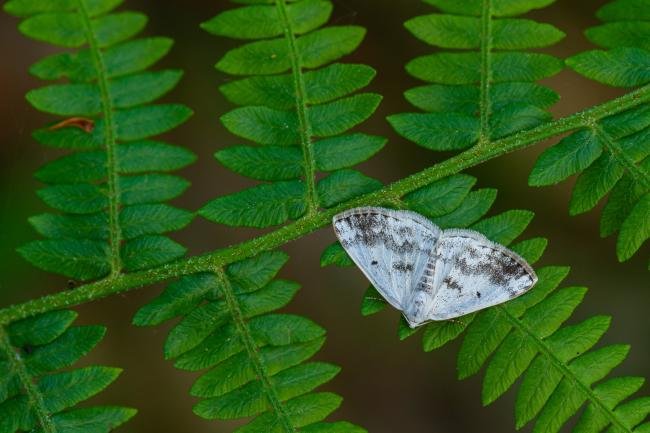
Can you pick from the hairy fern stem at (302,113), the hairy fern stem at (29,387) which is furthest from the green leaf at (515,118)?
the hairy fern stem at (29,387)

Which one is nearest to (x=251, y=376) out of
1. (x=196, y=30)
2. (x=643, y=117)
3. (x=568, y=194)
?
(x=643, y=117)

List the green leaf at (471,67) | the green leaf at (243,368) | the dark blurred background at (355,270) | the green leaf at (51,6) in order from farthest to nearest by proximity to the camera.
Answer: the dark blurred background at (355,270) < the green leaf at (471,67) < the green leaf at (243,368) < the green leaf at (51,6)

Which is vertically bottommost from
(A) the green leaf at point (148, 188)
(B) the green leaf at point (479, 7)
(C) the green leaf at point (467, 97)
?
(A) the green leaf at point (148, 188)

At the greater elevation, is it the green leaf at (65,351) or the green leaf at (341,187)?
the green leaf at (341,187)

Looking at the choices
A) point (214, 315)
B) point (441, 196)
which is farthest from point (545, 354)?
point (214, 315)

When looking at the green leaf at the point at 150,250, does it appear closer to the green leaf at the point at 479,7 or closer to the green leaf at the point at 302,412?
the green leaf at the point at 302,412

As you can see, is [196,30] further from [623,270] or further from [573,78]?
[623,270]
